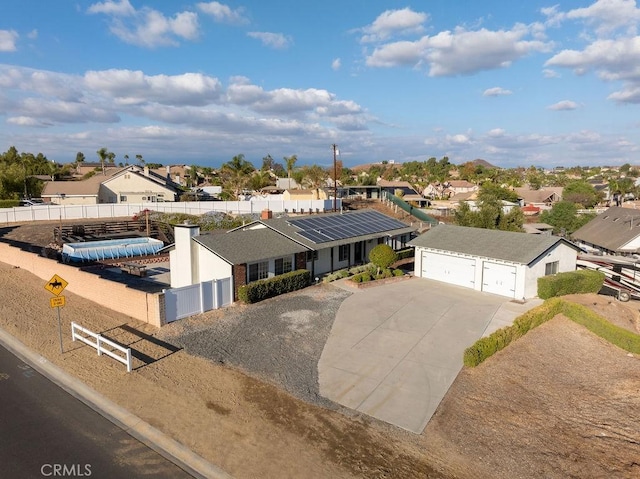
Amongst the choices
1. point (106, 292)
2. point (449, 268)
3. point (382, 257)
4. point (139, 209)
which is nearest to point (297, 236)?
point (382, 257)

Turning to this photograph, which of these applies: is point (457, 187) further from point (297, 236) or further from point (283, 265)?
point (283, 265)

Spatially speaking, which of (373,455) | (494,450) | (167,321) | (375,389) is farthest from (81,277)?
(494,450)

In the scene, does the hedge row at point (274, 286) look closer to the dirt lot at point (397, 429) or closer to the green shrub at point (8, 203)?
the dirt lot at point (397, 429)

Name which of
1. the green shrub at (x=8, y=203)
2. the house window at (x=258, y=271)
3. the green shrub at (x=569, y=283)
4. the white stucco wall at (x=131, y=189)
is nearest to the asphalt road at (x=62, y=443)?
the house window at (x=258, y=271)

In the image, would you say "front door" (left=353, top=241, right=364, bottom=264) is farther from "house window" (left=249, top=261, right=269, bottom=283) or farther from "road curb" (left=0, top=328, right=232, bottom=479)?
"road curb" (left=0, top=328, right=232, bottom=479)

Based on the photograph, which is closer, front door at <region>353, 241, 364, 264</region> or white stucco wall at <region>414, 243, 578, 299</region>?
white stucco wall at <region>414, 243, 578, 299</region>

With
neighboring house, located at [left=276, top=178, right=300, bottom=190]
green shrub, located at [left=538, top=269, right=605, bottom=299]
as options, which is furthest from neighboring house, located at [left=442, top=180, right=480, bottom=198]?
green shrub, located at [left=538, top=269, right=605, bottom=299]

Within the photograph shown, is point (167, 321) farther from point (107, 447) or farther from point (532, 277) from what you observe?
point (532, 277)
